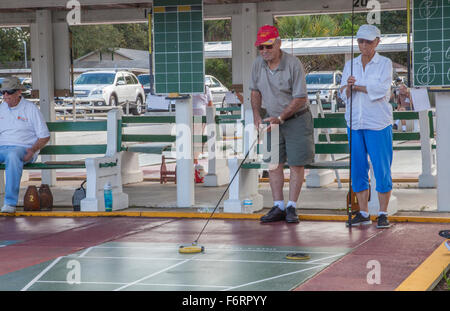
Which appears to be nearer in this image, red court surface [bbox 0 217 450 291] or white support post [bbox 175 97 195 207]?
red court surface [bbox 0 217 450 291]

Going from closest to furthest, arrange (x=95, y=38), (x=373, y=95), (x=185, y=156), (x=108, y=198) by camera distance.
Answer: (x=373, y=95), (x=108, y=198), (x=185, y=156), (x=95, y=38)

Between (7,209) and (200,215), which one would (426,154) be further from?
(7,209)

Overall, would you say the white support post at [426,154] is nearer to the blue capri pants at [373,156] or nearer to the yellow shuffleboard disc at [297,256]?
the blue capri pants at [373,156]

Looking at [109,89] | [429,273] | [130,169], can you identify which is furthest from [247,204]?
[109,89]

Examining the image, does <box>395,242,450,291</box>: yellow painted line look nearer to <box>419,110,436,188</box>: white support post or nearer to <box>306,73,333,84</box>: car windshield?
<box>419,110,436,188</box>: white support post

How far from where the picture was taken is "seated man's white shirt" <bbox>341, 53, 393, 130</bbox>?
304 inches

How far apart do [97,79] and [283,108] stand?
83.2ft

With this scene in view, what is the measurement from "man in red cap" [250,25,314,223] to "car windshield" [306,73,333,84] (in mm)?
24242

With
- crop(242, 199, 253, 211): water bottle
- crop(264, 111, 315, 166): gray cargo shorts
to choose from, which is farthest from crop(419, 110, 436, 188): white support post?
crop(264, 111, 315, 166): gray cargo shorts

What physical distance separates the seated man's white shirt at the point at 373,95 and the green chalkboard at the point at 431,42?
1004 millimetres

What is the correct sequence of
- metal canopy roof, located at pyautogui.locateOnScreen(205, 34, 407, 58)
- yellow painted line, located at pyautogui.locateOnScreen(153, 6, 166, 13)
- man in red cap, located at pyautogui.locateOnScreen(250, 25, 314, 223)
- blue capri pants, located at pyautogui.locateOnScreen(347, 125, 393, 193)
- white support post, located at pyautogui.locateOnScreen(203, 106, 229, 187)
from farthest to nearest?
metal canopy roof, located at pyautogui.locateOnScreen(205, 34, 407, 58) < white support post, located at pyautogui.locateOnScreen(203, 106, 229, 187) < yellow painted line, located at pyautogui.locateOnScreen(153, 6, 166, 13) < man in red cap, located at pyautogui.locateOnScreen(250, 25, 314, 223) < blue capri pants, located at pyautogui.locateOnScreen(347, 125, 393, 193)

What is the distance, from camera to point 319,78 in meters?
32.8

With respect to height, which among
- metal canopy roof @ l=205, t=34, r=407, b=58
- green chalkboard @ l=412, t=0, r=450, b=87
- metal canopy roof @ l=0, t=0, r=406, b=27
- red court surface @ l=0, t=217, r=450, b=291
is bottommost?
red court surface @ l=0, t=217, r=450, b=291

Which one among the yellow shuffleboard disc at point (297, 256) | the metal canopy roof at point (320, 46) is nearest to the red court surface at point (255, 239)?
the yellow shuffleboard disc at point (297, 256)
